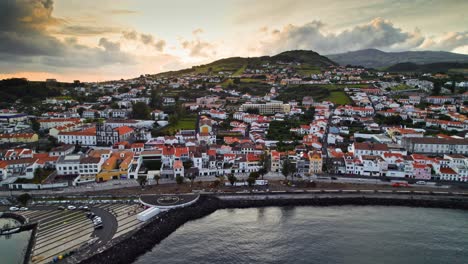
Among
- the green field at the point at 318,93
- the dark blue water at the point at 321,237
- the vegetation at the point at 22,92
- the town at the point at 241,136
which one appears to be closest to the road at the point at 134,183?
the town at the point at 241,136

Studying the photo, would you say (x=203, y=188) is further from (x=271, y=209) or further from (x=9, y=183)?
(x=9, y=183)

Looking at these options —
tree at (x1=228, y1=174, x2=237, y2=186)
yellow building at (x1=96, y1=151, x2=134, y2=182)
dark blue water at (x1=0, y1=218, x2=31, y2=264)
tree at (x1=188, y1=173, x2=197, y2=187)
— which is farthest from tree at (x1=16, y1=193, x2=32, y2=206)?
tree at (x1=228, y1=174, x2=237, y2=186)

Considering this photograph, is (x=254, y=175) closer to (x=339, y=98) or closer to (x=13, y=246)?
(x=13, y=246)

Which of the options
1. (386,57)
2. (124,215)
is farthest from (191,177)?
(386,57)

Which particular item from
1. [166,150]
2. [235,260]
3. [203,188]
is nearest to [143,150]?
[166,150]

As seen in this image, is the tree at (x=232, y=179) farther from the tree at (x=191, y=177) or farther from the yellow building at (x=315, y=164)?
the yellow building at (x=315, y=164)
